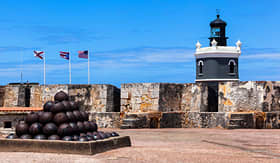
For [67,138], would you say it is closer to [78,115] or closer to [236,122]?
[78,115]

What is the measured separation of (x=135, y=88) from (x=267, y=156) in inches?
345

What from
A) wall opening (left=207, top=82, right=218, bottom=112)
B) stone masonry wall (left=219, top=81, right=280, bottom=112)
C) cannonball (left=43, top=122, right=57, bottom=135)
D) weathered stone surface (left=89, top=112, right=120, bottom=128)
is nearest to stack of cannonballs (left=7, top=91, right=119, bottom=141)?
cannonball (left=43, top=122, right=57, bottom=135)

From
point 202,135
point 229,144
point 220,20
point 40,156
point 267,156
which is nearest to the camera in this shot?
point 40,156

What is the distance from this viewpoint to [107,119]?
16.4 meters

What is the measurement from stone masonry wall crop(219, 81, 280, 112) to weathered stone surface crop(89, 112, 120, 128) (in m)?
4.49

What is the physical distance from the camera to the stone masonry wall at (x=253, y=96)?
15789 millimetres

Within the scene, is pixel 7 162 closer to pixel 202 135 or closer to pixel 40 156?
pixel 40 156

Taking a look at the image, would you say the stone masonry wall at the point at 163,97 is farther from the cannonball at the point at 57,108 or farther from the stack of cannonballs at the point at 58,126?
the cannonball at the point at 57,108

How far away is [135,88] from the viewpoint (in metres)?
16.6

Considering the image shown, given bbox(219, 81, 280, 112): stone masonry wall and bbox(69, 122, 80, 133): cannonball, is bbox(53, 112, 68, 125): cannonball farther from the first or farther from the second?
bbox(219, 81, 280, 112): stone masonry wall

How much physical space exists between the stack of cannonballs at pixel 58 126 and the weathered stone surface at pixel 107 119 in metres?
6.93

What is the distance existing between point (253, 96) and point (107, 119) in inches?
230

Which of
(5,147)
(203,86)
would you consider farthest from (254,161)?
(203,86)

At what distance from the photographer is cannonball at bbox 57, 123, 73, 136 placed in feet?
27.9
